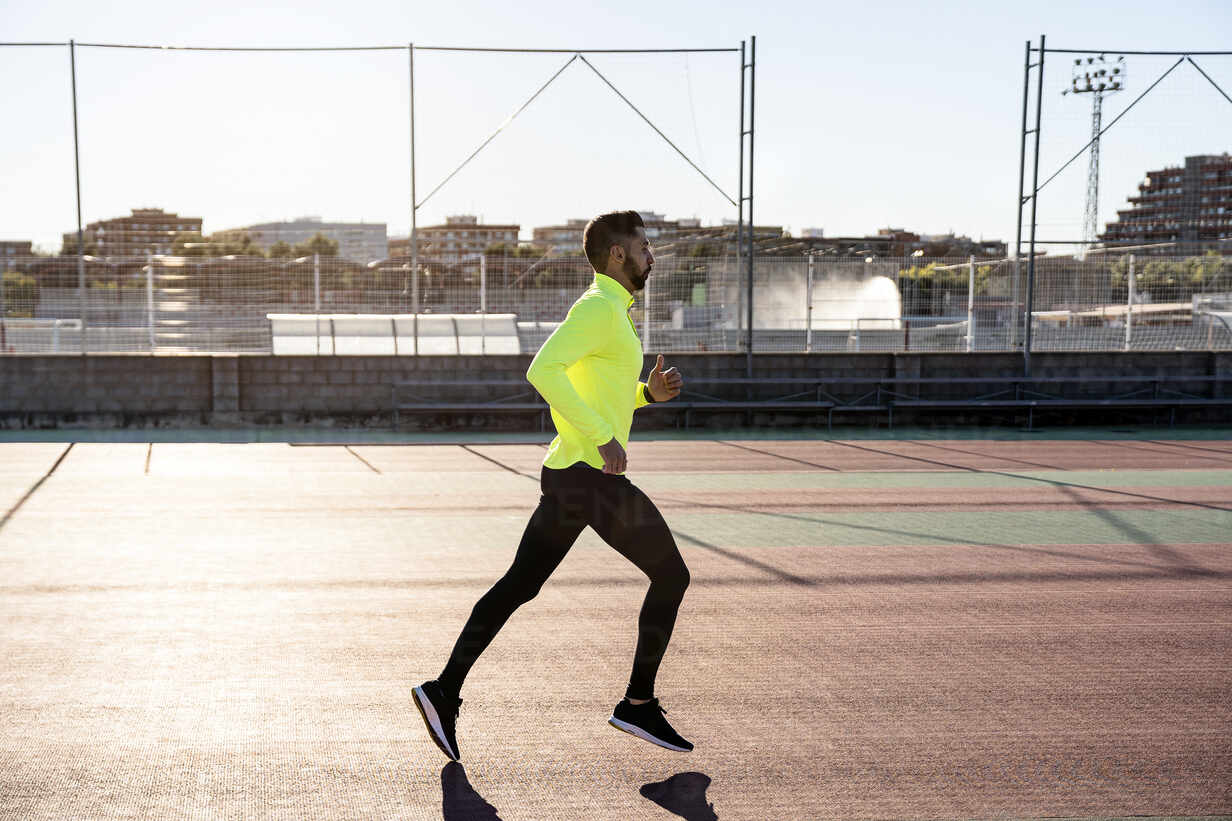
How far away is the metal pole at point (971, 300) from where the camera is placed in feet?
63.2

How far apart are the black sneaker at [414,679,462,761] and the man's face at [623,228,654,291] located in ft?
5.02

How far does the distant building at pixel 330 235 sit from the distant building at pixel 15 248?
2.45 meters

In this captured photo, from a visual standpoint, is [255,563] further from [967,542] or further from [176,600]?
[967,542]

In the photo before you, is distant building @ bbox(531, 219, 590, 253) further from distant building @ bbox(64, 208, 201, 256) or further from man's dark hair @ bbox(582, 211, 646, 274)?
man's dark hair @ bbox(582, 211, 646, 274)

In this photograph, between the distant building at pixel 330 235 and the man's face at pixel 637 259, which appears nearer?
the man's face at pixel 637 259

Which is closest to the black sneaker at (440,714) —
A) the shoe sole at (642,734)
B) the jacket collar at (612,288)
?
the shoe sole at (642,734)

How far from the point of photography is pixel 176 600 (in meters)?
6.14

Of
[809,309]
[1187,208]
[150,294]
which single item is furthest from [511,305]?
[1187,208]

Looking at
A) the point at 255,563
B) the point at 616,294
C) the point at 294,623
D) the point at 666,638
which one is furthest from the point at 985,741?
the point at 255,563

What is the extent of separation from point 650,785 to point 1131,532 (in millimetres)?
5880

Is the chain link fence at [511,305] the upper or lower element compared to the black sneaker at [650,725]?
upper

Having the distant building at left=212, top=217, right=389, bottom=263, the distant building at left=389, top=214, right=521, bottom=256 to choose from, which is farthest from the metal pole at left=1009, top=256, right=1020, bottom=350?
the distant building at left=212, top=217, right=389, bottom=263

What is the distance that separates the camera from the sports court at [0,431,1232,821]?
12.1ft

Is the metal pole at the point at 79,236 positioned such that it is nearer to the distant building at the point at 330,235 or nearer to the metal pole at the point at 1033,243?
the distant building at the point at 330,235
